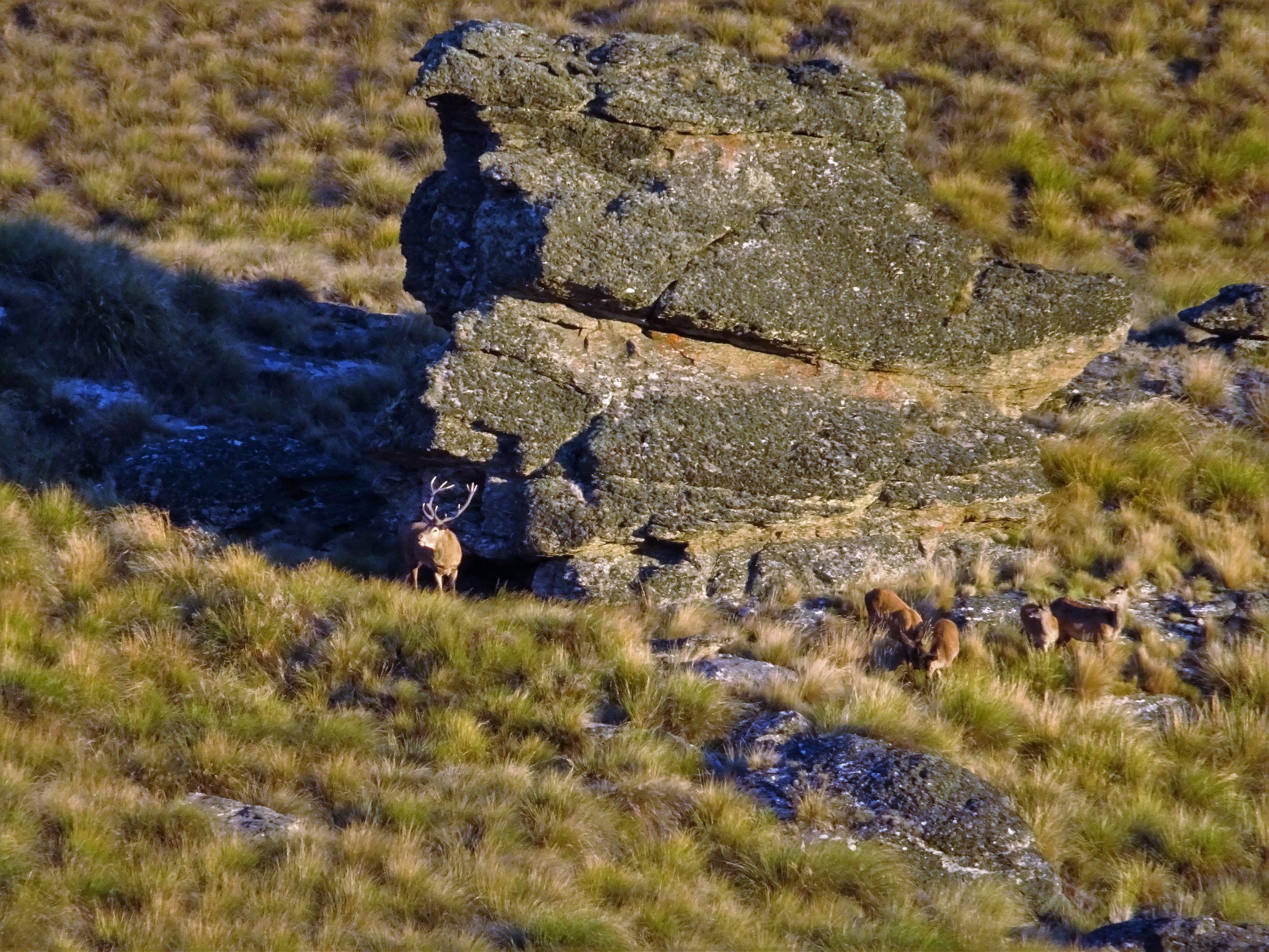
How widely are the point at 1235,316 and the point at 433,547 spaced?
26.5 ft

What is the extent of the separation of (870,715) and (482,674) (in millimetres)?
2098

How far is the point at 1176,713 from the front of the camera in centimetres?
878

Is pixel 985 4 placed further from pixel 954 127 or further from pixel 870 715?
pixel 870 715

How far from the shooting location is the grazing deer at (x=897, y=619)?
29.2 ft

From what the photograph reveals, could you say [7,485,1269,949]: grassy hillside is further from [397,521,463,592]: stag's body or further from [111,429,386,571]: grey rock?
[111,429,386,571]: grey rock

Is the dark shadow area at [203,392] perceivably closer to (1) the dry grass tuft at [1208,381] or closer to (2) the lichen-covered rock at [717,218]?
(2) the lichen-covered rock at [717,218]

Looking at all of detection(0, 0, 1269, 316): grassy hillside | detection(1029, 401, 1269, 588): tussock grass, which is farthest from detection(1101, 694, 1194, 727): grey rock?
detection(0, 0, 1269, 316): grassy hillside

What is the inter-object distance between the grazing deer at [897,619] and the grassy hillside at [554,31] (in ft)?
24.3

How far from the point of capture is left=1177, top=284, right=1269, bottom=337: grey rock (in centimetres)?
1348

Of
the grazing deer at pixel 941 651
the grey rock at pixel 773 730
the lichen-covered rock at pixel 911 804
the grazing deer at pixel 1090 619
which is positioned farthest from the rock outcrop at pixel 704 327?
the lichen-covered rock at pixel 911 804

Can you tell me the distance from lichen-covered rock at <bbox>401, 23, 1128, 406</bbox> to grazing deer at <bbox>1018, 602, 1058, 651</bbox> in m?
2.05

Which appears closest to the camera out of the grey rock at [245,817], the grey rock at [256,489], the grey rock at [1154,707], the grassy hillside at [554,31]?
the grey rock at [245,817]

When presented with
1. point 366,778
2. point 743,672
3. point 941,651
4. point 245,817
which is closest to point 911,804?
point 743,672

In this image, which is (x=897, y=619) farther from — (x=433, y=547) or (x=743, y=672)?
(x=433, y=547)
